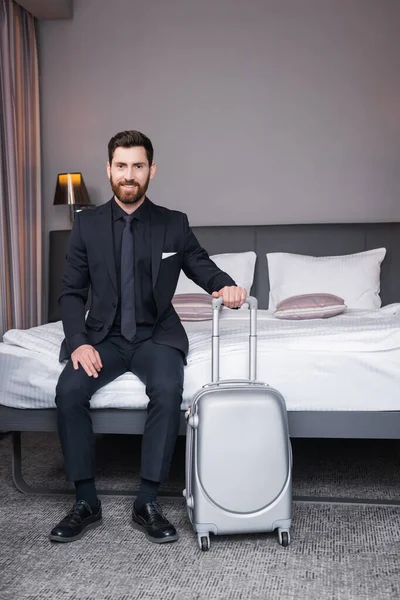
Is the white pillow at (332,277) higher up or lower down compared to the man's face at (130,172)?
lower down

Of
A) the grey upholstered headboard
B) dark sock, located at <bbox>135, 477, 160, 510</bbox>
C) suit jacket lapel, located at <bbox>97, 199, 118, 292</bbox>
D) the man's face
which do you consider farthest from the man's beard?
the grey upholstered headboard

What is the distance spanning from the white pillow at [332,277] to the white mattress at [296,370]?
1.48 m

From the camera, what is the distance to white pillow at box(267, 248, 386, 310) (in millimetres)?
4469

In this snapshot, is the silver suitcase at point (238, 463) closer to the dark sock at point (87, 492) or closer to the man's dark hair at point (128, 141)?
the dark sock at point (87, 492)

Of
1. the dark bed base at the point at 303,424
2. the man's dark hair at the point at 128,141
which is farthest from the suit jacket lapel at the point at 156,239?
the dark bed base at the point at 303,424

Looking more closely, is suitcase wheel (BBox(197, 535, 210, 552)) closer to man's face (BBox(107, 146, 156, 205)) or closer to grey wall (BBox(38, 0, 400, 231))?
man's face (BBox(107, 146, 156, 205))

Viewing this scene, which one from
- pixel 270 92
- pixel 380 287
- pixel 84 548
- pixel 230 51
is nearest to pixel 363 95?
pixel 270 92

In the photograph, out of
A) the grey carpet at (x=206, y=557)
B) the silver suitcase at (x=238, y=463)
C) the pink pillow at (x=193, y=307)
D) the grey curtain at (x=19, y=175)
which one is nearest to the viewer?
the grey carpet at (x=206, y=557)

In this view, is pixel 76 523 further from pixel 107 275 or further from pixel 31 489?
pixel 107 275

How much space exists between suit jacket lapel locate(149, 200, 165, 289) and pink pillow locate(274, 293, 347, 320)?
1.05 metres

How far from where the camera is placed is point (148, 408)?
107 inches

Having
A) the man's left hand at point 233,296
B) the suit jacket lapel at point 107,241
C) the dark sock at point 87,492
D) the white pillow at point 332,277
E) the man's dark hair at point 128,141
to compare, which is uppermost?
the man's dark hair at point 128,141

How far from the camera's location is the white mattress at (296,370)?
281 centimetres

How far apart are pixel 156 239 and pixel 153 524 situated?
108 centimetres
